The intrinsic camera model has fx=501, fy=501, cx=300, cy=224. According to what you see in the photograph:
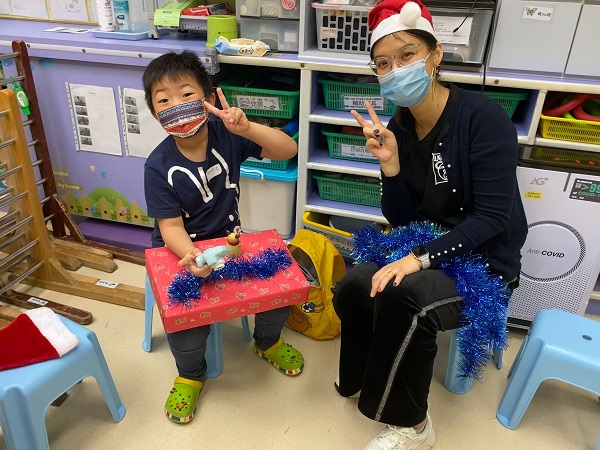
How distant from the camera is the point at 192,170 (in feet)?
4.59

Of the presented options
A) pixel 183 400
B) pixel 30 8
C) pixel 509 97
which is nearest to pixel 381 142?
pixel 509 97

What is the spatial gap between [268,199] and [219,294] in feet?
2.45

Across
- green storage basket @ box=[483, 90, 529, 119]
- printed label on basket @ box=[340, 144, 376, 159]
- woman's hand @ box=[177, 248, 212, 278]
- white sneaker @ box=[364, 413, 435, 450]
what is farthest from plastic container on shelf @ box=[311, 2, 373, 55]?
white sneaker @ box=[364, 413, 435, 450]

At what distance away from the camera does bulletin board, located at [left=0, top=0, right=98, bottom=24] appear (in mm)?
2299

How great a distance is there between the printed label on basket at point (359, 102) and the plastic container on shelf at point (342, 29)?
15cm

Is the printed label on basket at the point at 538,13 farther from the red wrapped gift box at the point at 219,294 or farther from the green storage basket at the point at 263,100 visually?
the red wrapped gift box at the point at 219,294

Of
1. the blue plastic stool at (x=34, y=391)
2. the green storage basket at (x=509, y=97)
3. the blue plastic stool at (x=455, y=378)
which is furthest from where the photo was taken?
the green storage basket at (x=509, y=97)

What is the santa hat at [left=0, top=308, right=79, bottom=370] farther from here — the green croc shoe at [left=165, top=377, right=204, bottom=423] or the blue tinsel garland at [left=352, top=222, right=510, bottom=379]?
the blue tinsel garland at [left=352, top=222, right=510, bottom=379]

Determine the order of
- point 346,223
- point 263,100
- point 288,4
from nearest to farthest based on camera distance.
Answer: point 288,4 → point 263,100 → point 346,223

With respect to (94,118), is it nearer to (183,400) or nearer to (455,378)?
(183,400)

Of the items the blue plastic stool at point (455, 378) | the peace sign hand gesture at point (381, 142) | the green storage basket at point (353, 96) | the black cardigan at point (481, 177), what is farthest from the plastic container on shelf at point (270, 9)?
the blue plastic stool at point (455, 378)

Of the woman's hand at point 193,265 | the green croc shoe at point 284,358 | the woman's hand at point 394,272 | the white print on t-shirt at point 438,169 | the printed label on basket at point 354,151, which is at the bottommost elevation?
the green croc shoe at point 284,358

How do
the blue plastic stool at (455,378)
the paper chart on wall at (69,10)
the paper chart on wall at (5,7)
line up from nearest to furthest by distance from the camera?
the blue plastic stool at (455,378) → the paper chart on wall at (69,10) → the paper chart on wall at (5,7)

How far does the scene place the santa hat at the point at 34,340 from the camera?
1.21 m
